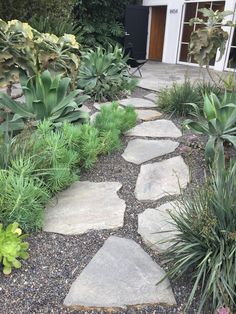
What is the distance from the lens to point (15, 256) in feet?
5.41

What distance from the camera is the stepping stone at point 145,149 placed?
9.91 ft

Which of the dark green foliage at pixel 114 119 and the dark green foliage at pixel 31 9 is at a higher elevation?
the dark green foliage at pixel 31 9

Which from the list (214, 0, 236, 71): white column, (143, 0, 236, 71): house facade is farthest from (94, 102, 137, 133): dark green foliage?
(143, 0, 236, 71): house facade

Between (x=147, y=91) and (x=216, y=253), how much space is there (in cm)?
482

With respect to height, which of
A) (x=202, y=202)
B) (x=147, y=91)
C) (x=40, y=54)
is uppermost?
(x=40, y=54)

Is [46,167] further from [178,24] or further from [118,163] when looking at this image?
[178,24]

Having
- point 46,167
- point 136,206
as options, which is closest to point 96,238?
point 136,206

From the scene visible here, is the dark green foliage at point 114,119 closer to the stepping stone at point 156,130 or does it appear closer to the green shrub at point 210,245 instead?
the stepping stone at point 156,130

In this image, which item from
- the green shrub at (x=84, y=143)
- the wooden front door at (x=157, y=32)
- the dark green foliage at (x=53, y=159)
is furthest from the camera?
the wooden front door at (x=157, y=32)

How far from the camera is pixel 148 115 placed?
4332 millimetres

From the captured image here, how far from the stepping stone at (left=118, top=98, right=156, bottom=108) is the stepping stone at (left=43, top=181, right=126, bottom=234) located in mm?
2488

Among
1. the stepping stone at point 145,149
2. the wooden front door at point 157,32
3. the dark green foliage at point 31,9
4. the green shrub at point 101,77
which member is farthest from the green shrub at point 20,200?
the wooden front door at point 157,32

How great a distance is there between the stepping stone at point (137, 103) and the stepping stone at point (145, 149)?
1471 mm

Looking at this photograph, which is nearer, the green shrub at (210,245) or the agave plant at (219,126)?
the green shrub at (210,245)
